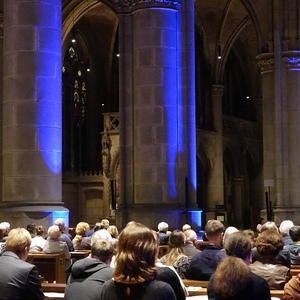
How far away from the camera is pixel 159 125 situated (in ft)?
56.6

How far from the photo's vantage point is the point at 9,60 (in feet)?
43.4

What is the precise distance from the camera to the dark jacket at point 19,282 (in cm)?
548

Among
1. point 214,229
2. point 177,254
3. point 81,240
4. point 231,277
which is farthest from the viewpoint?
point 81,240

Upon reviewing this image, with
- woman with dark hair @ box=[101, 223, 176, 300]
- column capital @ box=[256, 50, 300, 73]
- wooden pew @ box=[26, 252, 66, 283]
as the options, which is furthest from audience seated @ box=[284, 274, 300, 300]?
column capital @ box=[256, 50, 300, 73]

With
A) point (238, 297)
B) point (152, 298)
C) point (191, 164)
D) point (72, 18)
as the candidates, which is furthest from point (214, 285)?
point (72, 18)

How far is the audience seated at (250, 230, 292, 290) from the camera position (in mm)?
6496

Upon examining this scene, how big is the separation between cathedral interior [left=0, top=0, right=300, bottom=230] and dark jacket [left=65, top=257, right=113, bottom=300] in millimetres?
7384

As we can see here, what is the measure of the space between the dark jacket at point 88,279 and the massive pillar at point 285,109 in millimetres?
21297

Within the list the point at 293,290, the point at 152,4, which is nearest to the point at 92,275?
the point at 293,290

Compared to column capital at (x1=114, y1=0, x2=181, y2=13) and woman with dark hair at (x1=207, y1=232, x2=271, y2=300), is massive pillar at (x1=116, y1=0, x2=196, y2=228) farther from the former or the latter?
woman with dark hair at (x1=207, y1=232, x2=271, y2=300)

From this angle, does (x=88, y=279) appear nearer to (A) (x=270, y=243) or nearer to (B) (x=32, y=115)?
(A) (x=270, y=243)

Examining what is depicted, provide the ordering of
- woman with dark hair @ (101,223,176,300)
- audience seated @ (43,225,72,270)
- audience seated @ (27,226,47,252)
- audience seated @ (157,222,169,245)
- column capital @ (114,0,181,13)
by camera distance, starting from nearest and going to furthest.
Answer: woman with dark hair @ (101,223,176,300) → audience seated @ (43,225,72,270) → audience seated @ (27,226,47,252) → audience seated @ (157,222,169,245) → column capital @ (114,0,181,13)

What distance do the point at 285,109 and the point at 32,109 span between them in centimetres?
1546

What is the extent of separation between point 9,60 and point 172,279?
343 inches
